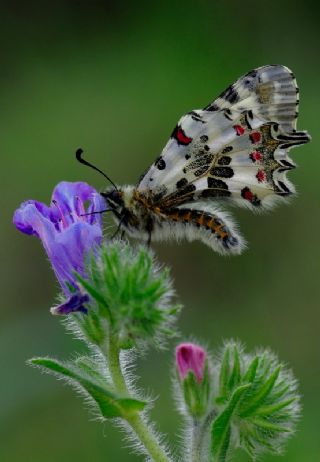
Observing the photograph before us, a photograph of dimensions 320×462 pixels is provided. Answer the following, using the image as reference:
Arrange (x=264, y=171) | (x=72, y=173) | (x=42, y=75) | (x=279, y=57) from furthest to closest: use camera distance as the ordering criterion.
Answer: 1. (x=42, y=75)
2. (x=279, y=57)
3. (x=72, y=173)
4. (x=264, y=171)

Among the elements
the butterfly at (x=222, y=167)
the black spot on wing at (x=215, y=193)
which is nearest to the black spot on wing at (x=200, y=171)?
the butterfly at (x=222, y=167)

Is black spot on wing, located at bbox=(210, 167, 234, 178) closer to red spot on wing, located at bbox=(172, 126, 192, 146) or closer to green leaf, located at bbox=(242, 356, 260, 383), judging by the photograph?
red spot on wing, located at bbox=(172, 126, 192, 146)

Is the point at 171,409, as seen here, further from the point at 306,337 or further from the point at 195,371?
the point at 195,371

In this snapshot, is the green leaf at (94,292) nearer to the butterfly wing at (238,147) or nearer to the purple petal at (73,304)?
the purple petal at (73,304)

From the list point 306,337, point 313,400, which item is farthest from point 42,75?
point 313,400

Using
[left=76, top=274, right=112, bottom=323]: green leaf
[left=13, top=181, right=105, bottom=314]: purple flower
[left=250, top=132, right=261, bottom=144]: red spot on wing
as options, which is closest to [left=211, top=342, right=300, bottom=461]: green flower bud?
[left=76, top=274, right=112, bottom=323]: green leaf

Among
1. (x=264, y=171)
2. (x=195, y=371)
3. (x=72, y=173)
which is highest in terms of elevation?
(x=72, y=173)
